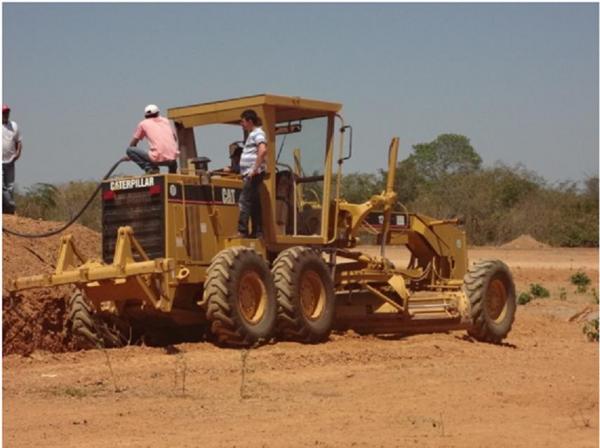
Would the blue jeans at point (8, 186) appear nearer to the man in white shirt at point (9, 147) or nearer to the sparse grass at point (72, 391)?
the man in white shirt at point (9, 147)

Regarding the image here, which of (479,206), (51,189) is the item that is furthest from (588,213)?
(51,189)

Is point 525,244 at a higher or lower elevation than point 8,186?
lower

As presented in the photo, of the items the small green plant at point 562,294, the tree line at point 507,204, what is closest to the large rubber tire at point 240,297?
the small green plant at point 562,294

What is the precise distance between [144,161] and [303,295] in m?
2.58

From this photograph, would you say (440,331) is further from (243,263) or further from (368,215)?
(243,263)

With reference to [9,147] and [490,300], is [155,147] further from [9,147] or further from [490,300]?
[490,300]

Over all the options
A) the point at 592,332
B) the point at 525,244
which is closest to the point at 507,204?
the point at 525,244

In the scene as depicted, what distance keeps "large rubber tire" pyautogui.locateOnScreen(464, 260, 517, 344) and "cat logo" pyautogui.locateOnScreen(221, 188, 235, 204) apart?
157 inches

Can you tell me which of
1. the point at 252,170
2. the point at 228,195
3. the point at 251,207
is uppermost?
the point at 252,170

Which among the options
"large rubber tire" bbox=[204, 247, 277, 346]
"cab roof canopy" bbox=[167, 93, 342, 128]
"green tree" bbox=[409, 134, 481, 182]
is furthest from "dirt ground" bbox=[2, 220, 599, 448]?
"green tree" bbox=[409, 134, 481, 182]

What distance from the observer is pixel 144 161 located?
1495 cm

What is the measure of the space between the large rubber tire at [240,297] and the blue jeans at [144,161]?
5.02 feet

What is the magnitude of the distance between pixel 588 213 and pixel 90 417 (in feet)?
153

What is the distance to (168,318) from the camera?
48.5 feet
